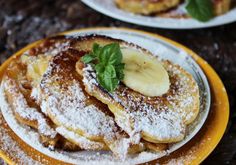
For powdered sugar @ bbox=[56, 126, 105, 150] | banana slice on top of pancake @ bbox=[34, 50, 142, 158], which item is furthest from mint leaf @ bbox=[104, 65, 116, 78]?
powdered sugar @ bbox=[56, 126, 105, 150]

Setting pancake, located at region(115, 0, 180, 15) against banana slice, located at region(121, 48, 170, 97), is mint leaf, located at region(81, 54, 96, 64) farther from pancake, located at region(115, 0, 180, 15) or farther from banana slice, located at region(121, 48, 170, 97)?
pancake, located at region(115, 0, 180, 15)

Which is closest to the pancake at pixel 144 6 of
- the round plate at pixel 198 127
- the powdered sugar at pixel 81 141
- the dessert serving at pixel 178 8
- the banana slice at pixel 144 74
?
the dessert serving at pixel 178 8

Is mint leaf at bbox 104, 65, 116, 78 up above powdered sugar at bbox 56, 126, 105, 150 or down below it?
above

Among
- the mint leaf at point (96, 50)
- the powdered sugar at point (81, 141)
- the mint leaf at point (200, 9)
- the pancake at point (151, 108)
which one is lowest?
the powdered sugar at point (81, 141)

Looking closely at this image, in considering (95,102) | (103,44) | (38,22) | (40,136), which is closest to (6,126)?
(40,136)

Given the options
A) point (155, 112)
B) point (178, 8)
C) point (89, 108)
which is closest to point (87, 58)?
point (89, 108)

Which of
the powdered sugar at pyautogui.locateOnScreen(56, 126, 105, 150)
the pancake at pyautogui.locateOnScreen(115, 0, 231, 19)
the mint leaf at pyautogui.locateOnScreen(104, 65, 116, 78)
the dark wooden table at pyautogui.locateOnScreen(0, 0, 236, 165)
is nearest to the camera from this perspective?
the powdered sugar at pyautogui.locateOnScreen(56, 126, 105, 150)

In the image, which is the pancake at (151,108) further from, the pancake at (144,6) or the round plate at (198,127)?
the pancake at (144,6)
